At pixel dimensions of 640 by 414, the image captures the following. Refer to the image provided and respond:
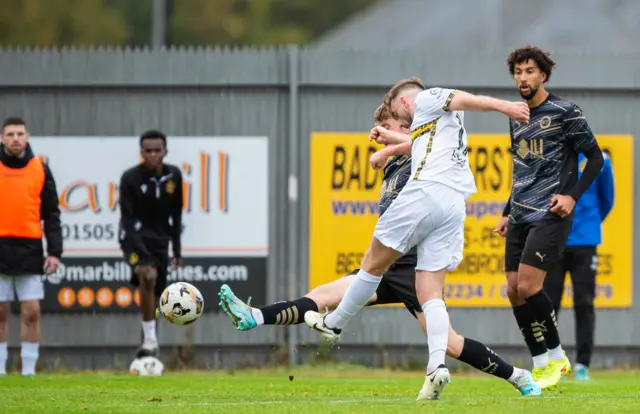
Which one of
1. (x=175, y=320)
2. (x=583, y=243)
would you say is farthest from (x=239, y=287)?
(x=175, y=320)

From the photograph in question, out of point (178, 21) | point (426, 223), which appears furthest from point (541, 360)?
point (178, 21)

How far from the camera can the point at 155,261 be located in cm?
1455

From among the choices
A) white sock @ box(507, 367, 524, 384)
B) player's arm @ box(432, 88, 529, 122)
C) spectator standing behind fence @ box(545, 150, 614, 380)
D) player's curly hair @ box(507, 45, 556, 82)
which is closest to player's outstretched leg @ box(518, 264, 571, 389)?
white sock @ box(507, 367, 524, 384)

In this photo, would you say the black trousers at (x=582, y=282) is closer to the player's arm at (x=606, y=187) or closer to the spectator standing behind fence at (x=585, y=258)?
the spectator standing behind fence at (x=585, y=258)

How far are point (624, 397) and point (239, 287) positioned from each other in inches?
247

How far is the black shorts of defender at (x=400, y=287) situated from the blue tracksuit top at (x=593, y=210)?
13.3 feet

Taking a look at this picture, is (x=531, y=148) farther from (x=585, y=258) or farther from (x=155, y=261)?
(x=155, y=261)

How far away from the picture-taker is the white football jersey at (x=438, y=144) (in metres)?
9.20

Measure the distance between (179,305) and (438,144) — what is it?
2281 mm

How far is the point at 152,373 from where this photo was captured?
14297mm

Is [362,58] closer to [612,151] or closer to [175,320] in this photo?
[612,151]

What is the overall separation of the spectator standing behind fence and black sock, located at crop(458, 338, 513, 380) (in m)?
4.33

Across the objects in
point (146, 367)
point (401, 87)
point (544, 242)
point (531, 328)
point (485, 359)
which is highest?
point (401, 87)

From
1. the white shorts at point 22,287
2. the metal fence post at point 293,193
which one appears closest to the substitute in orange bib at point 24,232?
the white shorts at point 22,287
